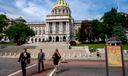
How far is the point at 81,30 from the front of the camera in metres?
107

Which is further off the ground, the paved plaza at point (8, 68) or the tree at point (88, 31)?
the tree at point (88, 31)

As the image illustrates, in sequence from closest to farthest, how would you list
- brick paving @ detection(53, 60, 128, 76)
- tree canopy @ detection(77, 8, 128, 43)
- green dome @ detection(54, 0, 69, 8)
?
brick paving @ detection(53, 60, 128, 76), tree canopy @ detection(77, 8, 128, 43), green dome @ detection(54, 0, 69, 8)

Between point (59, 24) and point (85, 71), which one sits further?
point (59, 24)

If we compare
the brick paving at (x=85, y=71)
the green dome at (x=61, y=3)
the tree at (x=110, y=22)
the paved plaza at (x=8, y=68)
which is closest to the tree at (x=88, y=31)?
the tree at (x=110, y=22)

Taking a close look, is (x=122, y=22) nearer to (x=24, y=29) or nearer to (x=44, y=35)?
(x=24, y=29)

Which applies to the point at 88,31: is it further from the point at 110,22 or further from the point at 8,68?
the point at 8,68

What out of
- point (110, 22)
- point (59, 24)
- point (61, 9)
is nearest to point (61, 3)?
point (61, 9)

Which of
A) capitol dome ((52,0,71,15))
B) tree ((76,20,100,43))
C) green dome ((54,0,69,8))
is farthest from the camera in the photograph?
green dome ((54,0,69,8))

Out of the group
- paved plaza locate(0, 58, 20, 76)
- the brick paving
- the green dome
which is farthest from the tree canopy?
the brick paving

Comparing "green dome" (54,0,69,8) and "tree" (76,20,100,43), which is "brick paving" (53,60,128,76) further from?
"green dome" (54,0,69,8)

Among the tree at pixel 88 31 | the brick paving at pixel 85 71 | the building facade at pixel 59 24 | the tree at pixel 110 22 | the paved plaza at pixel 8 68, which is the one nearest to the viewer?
the brick paving at pixel 85 71

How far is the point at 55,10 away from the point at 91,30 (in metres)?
52.8

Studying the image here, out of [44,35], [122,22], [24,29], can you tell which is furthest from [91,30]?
[44,35]

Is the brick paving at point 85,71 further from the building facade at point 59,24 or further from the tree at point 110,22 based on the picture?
the building facade at point 59,24
